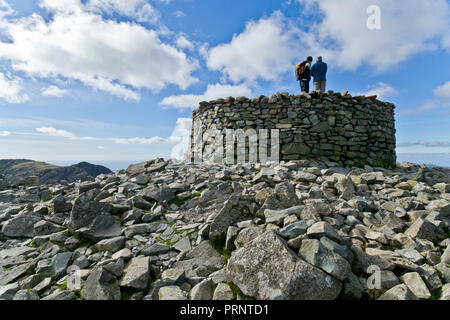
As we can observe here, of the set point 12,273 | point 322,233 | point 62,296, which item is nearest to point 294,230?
point 322,233

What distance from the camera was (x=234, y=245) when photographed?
11.7 feet

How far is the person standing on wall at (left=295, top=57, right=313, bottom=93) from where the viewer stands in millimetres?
11227

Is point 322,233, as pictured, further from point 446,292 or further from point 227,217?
point 227,217

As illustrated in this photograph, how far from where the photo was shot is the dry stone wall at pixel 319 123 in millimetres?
9891

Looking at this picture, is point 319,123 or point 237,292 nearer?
point 237,292

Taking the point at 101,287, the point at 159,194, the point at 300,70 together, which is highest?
the point at 300,70

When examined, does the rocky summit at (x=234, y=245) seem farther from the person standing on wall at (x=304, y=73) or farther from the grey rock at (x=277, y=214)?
the person standing on wall at (x=304, y=73)

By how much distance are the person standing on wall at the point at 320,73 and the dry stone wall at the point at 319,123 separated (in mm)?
1407

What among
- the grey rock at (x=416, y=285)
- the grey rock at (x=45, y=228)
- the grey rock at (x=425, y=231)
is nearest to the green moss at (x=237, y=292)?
the grey rock at (x=416, y=285)

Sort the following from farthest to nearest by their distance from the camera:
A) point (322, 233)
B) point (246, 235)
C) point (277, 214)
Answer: point (277, 214) → point (246, 235) → point (322, 233)

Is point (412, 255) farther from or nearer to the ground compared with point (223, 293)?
farther from the ground

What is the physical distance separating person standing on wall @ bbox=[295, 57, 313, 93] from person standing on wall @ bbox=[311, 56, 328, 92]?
0.27m

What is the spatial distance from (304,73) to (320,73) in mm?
788
